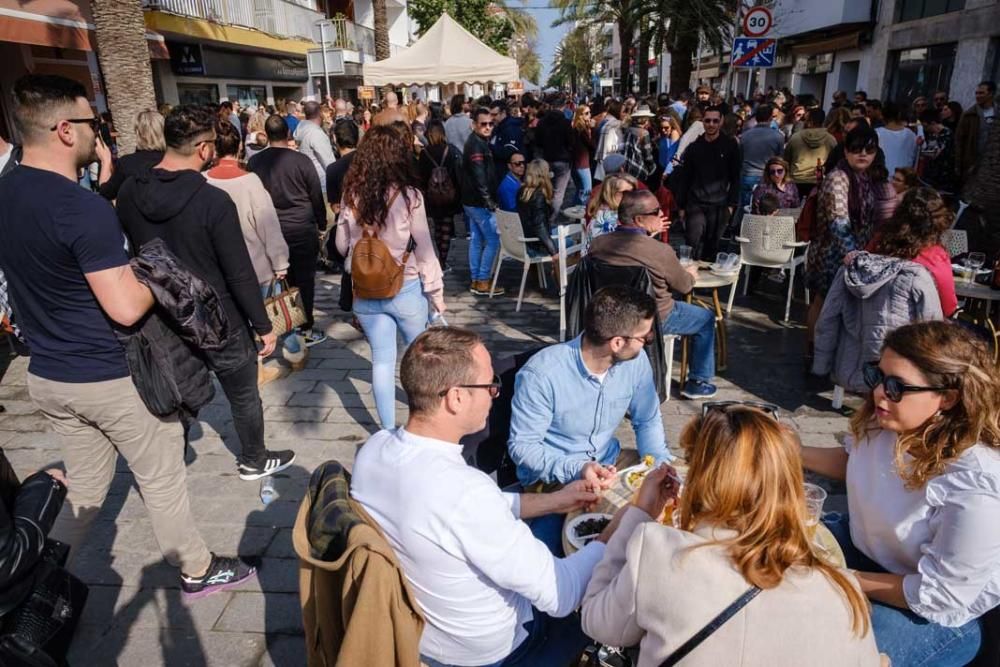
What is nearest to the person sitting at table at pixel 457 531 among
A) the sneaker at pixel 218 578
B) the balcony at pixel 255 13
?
the sneaker at pixel 218 578

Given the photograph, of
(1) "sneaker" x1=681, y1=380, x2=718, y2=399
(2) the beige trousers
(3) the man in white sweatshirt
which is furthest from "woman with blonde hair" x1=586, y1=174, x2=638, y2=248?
(2) the beige trousers

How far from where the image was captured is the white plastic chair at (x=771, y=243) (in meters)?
6.02

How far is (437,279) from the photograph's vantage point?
151 inches

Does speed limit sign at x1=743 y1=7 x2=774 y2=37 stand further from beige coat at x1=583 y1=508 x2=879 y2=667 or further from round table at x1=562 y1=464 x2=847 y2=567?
beige coat at x1=583 y1=508 x2=879 y2=667

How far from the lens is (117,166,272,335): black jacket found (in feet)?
9.96

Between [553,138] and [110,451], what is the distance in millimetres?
7080

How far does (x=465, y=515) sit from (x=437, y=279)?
2.37m

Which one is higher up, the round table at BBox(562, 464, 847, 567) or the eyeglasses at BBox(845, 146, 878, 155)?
the eyeglasses at BBox(845, 146, 878, 155)

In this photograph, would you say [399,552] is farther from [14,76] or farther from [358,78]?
[358,78]

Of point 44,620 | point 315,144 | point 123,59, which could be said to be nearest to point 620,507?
point 44,620

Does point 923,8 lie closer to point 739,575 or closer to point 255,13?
point 255,13

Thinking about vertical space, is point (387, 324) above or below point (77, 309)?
below

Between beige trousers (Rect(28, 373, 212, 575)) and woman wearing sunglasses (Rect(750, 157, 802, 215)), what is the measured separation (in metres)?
5.85

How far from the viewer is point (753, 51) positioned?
7.97 metres
